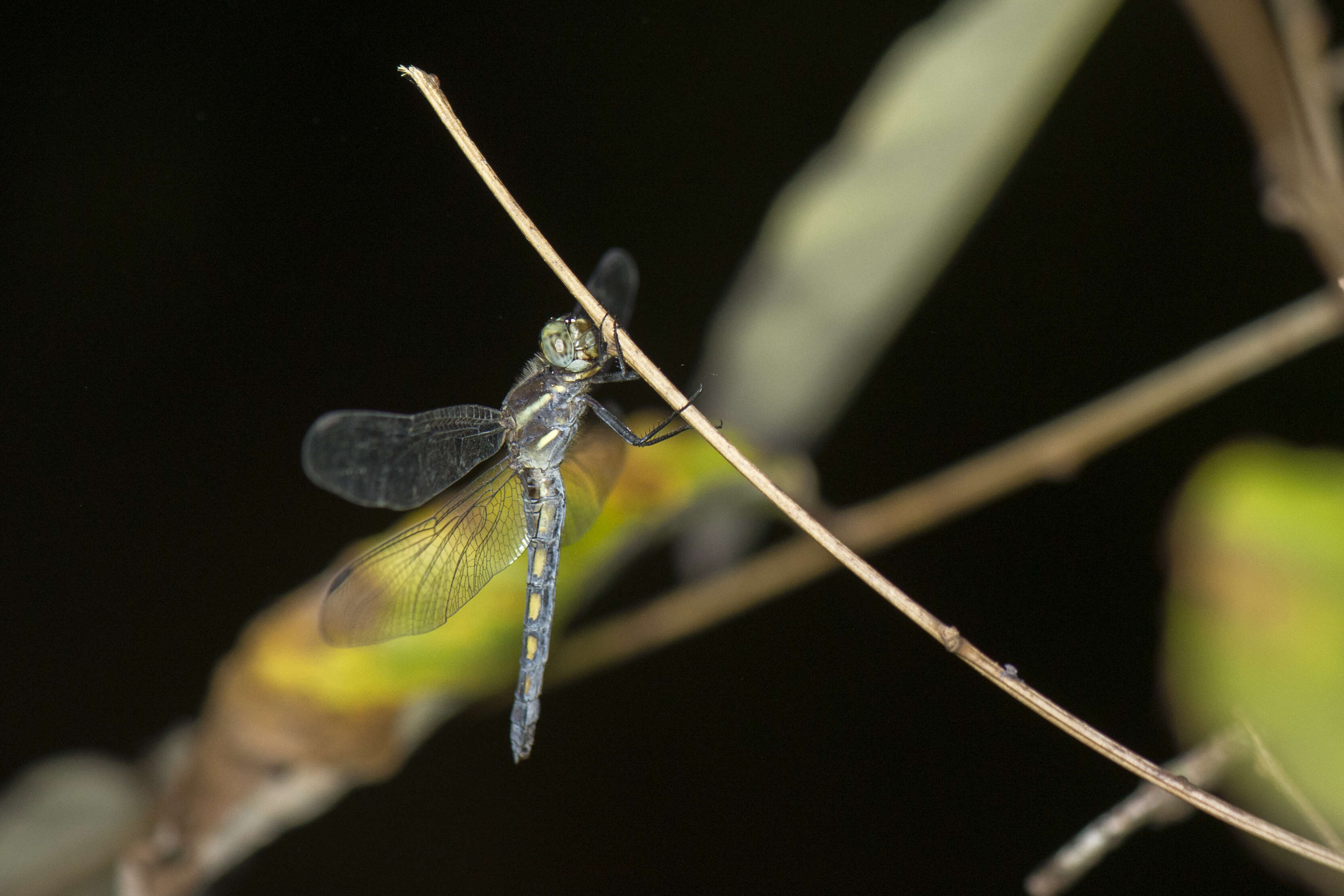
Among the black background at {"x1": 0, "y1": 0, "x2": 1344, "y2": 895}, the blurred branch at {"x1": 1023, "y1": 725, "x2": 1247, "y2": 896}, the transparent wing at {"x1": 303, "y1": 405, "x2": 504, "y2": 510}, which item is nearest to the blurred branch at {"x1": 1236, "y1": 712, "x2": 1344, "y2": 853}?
the blurred branch at {"x1": 1023, "y1": 725, "x2": 1247, "y2": 896}

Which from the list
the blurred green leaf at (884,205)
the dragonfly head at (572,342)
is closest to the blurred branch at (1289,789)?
the blurred green leaf at (884,205)

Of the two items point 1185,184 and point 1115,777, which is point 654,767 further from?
point 1185,184

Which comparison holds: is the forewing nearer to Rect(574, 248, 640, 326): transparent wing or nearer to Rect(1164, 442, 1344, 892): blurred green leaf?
Rect(574, 248, 640, 326): transparent wing

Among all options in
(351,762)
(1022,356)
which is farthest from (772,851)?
(1022,356)

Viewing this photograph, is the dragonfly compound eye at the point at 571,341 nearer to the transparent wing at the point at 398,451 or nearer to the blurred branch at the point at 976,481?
the transparent wing at the point at 398,451

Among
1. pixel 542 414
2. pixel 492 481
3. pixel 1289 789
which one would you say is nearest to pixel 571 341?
pixel 542 414
